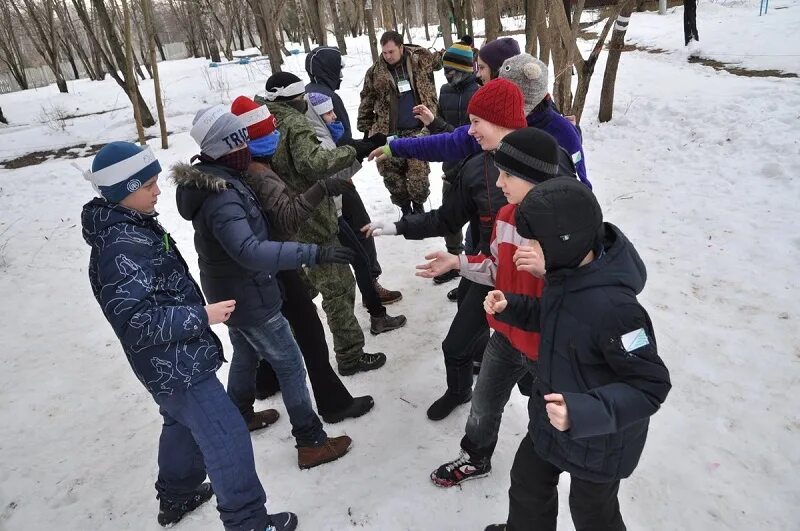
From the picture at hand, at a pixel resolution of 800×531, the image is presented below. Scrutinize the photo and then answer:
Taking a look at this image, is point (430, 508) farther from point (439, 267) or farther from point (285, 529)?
point (439, 267)

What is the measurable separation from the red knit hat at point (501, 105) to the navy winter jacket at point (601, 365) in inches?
35.1

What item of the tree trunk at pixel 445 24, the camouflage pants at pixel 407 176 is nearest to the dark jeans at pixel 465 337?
the camouflage pants at pixel 407 176

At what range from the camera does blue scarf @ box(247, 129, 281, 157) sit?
2.48m

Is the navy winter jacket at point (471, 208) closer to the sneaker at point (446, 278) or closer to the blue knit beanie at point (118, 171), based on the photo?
the blue knit beanie at point (118, 171)

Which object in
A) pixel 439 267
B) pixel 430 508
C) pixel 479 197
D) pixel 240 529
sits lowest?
pixel 430 508

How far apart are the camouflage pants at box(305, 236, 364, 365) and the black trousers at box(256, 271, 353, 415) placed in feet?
1.28

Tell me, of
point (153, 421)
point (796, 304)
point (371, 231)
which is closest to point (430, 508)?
point (371, 231)

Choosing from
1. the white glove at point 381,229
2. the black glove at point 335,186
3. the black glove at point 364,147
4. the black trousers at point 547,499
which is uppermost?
the black glove at point 364,147

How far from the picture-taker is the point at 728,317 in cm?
355

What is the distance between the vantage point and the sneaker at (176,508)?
8.03 ft

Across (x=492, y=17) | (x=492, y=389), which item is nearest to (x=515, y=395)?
(x=492, y=389)

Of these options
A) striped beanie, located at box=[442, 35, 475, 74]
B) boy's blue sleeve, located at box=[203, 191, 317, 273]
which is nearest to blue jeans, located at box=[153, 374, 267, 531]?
boy's blue sleeve, located at box=[203, 191, 317, 273]

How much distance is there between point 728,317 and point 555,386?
2.74 metres

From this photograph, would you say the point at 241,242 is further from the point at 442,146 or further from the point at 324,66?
the point at 324,66
